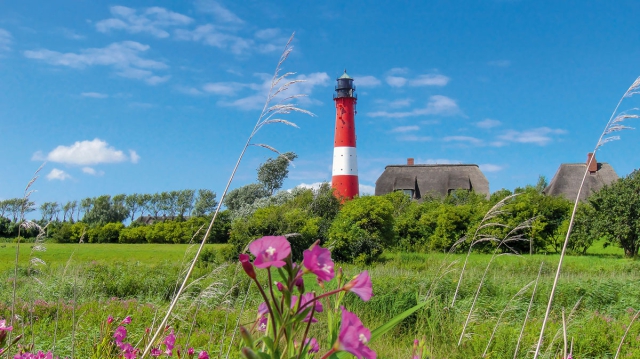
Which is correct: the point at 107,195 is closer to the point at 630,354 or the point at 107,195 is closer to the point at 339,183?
the point at 339,183

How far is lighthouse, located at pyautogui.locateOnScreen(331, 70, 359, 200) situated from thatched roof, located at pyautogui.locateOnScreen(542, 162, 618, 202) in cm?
1689

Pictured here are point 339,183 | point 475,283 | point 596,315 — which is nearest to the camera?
point 596,315

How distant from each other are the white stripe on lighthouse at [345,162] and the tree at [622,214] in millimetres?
14360

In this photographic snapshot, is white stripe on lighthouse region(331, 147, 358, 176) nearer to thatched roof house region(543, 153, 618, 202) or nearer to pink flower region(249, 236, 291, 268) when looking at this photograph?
thatched roof house region(543, 153, 618, 202)

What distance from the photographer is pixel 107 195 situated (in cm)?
5134

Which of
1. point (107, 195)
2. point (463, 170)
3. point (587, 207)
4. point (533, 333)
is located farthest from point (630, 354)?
point (107, 195)

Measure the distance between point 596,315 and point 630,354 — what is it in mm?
2172

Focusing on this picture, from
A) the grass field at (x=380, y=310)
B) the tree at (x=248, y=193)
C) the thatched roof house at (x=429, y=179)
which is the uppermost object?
the thatched roof house at (x=429, y=179)

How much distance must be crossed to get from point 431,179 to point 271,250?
39116mm

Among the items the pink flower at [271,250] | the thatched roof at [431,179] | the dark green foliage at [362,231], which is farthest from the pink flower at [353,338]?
the thatched roof at [431,179]

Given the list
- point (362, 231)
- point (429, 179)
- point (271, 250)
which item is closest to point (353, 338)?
point (271, 250)

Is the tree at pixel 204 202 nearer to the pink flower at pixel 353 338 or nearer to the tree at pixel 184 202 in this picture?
the tree at pixel 184 202

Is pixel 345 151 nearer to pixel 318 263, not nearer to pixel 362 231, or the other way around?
pixel 362 231

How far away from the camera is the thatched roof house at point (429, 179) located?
125 ft
